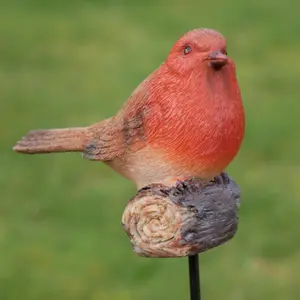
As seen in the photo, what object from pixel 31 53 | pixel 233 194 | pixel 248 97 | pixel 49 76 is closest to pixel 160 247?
pixel 233 194

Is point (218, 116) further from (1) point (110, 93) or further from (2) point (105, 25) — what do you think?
(2) point (105, 25)

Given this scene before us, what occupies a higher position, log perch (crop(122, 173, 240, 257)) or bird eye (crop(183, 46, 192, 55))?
bird eye (crop(183, 46, 192, 55))

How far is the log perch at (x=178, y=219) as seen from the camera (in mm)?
2295

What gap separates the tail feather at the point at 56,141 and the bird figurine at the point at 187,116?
177 mm

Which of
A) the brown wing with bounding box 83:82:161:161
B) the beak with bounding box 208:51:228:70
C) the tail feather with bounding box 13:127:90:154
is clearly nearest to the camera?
the beak with bounding box 208:51:228:70

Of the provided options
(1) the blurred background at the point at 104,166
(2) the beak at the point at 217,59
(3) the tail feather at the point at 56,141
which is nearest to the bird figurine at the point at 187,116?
(2) the beak at the point at 217,59

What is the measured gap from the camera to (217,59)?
7.37 feet

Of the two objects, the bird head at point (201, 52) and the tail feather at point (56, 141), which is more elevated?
the bird head at point (201, 52)

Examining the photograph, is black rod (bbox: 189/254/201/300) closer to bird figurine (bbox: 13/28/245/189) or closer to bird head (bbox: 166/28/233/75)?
bird figurine (bbox: 13/28/245/189)

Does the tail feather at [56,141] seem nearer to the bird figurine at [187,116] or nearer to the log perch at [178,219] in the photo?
the bird figurine at [187,116]

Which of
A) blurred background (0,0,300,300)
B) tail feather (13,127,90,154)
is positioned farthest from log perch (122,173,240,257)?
blurred background (0,0,300,300)

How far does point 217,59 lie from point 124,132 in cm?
37

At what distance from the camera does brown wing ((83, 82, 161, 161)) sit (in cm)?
240

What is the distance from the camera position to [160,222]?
2.32 m
